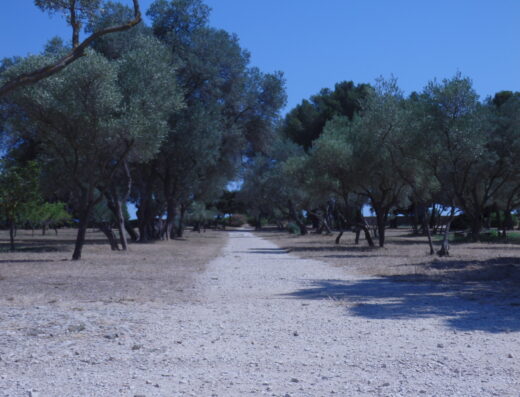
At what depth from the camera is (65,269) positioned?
16.7m

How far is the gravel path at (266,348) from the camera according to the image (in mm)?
4906

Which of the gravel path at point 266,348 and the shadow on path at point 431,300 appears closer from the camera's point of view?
the gravel path at point 266,348

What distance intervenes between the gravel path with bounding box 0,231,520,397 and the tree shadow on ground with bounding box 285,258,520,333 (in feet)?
0.15

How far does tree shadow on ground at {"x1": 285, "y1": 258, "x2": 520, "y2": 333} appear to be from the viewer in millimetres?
8179

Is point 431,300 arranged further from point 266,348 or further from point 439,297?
point 266,348

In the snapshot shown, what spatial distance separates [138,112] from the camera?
19.4 metres

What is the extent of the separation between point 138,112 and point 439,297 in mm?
12570

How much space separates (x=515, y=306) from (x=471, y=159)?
46.4 feet

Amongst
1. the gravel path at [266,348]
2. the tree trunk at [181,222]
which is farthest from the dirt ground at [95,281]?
the tree trunk at [181,222]

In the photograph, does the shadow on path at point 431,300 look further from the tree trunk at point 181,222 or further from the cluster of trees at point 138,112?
the tree trunk at point 181,222

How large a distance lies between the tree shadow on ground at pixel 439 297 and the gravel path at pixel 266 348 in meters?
0.05

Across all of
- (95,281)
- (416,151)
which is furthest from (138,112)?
(416,151)

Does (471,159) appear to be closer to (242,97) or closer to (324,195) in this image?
(324,195)

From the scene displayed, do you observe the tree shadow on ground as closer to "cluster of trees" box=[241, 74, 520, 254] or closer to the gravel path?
the gravel path
